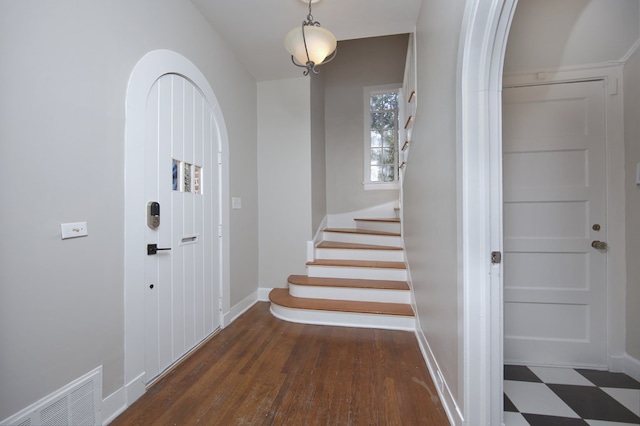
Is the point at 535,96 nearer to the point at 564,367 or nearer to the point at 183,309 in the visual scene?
the point at 564,367

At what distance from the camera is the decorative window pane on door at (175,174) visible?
5.77 ft

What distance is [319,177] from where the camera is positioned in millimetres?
3629

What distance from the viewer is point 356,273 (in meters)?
2.75

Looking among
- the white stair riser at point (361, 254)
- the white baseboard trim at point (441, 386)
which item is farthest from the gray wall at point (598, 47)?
the white stair riser at point (361, 254)

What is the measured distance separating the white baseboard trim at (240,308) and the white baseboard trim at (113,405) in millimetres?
977

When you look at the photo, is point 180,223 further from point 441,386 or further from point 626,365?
point 626,365

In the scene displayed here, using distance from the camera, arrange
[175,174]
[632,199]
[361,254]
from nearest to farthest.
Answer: [632,199], [175,174], [361,254]

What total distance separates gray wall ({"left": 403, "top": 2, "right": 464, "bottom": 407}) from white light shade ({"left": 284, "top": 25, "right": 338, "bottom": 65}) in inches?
27.5

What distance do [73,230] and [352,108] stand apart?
12.7 ft

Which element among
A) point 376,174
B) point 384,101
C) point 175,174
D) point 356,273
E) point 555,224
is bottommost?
point 356,273

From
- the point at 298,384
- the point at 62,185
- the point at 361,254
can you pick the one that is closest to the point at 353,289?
the point at 361,254

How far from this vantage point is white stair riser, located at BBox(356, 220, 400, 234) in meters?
3.32

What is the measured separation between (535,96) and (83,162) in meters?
2.73

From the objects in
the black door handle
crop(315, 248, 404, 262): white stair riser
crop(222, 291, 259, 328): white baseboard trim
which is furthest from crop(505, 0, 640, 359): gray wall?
crop(222, 291, 259, 328): white baseboard trim
